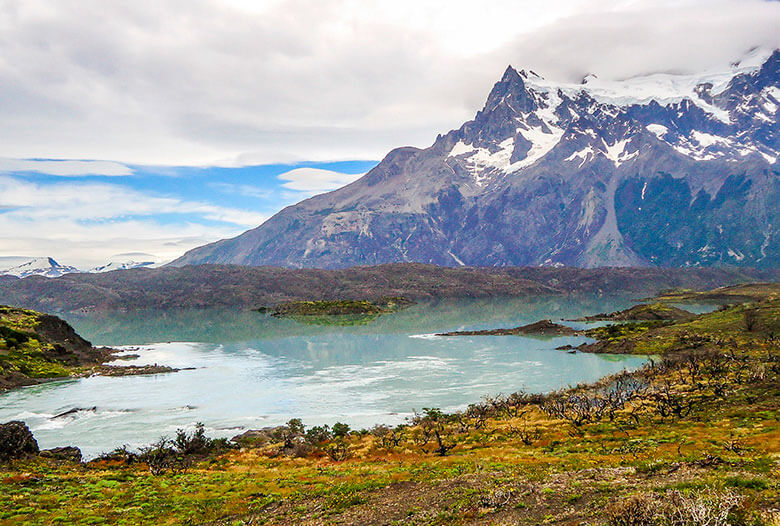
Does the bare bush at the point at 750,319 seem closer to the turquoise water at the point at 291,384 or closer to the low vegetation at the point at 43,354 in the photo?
the turquoise water at the point at 291,384

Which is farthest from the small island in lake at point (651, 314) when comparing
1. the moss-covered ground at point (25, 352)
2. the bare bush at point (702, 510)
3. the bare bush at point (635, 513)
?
the moss-covered ground at point (25, 352)

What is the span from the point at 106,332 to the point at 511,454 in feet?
651

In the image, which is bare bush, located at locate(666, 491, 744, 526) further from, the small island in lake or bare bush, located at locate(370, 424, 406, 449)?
the small island in lake

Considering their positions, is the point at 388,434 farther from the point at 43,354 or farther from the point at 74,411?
the point at 43,354

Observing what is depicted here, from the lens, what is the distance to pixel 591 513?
21.3m

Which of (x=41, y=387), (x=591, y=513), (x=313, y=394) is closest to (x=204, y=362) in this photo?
(x=41, y=387)

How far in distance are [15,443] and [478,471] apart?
1623 inches

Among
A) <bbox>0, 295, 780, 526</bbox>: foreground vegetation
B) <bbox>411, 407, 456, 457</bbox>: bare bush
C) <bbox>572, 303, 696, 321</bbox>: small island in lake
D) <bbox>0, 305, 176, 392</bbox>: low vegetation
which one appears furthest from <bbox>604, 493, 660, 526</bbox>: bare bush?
<bbox>572, 303, 696, 321</bbox>: small island in lake

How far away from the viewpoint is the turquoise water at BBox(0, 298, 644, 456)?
68.0 meters

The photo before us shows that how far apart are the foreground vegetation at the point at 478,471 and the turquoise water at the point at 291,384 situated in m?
9.71

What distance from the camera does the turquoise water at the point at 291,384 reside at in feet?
223

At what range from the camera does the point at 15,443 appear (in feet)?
148

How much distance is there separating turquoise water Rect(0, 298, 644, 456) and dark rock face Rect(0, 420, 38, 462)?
815 cm

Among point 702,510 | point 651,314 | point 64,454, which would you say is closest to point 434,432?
point 64,454
